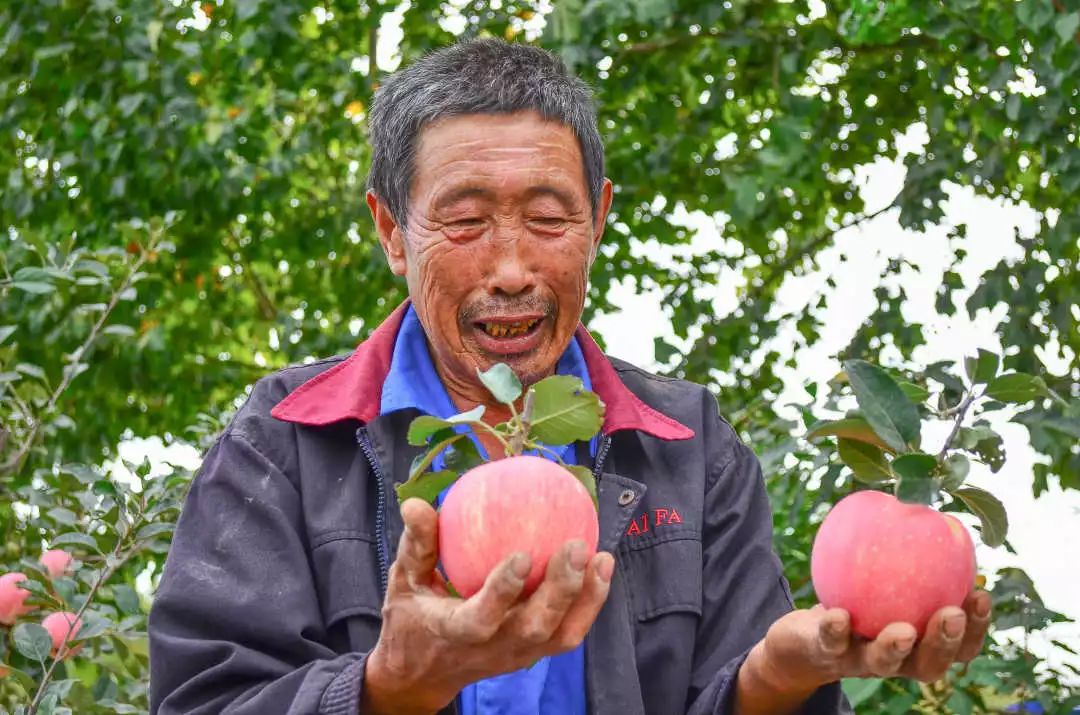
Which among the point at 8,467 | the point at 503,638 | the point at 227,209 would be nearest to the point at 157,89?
the point at 227,209

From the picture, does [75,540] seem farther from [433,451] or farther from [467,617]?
[467,617]

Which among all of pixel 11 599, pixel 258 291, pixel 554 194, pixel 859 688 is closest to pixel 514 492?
pixel 554 194

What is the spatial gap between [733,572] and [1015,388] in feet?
1.71

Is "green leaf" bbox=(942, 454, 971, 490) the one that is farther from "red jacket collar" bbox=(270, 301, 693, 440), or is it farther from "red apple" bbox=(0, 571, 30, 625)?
"red apple" bbox=(0, 571, 30, 625)

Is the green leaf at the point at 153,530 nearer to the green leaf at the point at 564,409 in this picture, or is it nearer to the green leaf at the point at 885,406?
the green leaf at the point at 564,409

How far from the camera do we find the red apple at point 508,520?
1542mm

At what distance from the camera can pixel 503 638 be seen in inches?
58.6

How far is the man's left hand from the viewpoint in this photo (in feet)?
5.06

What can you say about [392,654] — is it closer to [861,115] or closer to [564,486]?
[564,486]

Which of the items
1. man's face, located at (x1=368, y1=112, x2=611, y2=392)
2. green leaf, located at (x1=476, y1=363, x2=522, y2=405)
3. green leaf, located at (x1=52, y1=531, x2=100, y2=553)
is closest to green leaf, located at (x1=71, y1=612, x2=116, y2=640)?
green leaf, located at (x1=52, y1=531, x2=100, y2=553)

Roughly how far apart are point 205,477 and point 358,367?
0.87ft

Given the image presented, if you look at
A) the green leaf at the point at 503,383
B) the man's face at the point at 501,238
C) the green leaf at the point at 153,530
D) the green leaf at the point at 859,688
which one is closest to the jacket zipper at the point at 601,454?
the man's face at the point at 501,238

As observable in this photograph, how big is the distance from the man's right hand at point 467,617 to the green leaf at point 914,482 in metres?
0.33

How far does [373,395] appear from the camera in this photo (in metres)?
2.04
